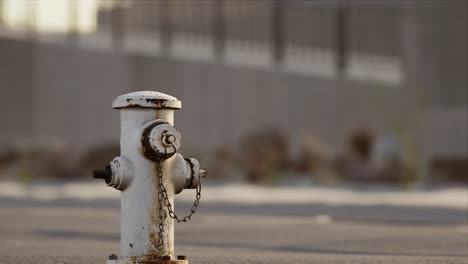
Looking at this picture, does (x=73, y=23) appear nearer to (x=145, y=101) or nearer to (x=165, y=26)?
(x=165, y=26)

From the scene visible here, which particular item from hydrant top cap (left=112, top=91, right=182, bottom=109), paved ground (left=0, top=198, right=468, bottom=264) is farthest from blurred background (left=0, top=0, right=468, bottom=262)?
hydrant top cap (left=112, top=91, right=182, bottom=109)

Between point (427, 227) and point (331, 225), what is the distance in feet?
5.48

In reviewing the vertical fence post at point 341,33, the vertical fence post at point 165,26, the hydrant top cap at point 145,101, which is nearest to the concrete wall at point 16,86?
the vertical fence post at point 165,26

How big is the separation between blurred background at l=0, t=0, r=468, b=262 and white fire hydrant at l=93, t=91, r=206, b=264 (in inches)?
570

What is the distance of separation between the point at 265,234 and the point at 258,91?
2735 cm

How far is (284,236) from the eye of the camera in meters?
17.2

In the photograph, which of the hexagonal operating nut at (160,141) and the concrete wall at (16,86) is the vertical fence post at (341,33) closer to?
the concrete wall at (16,86)

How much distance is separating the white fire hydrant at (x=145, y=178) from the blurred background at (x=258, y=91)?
14.5 m

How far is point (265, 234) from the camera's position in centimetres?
1780

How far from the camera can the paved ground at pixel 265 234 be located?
42.4 feet

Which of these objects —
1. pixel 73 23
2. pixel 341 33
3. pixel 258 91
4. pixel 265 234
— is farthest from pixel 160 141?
pixel 73 23

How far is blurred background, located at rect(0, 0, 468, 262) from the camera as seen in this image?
3484 cm

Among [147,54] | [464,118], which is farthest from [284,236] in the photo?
[147,54]

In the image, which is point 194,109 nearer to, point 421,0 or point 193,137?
point 193,137
